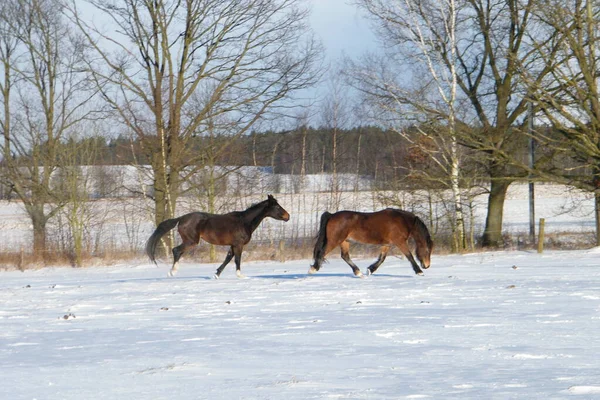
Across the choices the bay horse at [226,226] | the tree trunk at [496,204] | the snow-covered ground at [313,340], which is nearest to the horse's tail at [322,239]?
the snow-covered ground at [313,340]

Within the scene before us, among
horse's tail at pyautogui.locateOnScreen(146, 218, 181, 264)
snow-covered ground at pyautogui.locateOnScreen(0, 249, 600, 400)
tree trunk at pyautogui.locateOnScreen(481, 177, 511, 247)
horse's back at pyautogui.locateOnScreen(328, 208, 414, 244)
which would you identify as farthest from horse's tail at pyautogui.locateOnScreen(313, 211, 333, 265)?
tree trunk at pyautogui.locateOnScreen(481, 177, 511, 247)

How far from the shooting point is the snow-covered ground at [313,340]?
208 inches

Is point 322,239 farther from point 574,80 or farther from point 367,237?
point 574,80

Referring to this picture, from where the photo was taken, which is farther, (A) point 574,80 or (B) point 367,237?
(A) point 574,80

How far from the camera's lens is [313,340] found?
7461 mm

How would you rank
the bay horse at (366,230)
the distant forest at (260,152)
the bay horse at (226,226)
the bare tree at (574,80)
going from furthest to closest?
the distant forest at (260,152) < the bare tree at (574,80) < the bay horse at (226,226) < the bay horse at (366,230)

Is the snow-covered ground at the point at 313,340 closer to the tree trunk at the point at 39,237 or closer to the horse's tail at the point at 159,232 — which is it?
the horse's tail at the point at 159,232

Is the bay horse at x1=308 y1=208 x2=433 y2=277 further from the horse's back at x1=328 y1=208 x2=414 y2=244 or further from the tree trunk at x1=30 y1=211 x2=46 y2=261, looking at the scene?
the tree trunk at x1=30 y1=211 x2=46 y2=261

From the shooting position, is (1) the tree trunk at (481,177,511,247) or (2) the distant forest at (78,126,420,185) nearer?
(2) the distant forest at (78,126,420,185)

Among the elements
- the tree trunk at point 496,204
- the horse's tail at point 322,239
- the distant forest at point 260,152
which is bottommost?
the horse's tail at point 322,239

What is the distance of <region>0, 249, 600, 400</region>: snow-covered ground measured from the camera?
5277 millimetres

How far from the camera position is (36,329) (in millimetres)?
9211

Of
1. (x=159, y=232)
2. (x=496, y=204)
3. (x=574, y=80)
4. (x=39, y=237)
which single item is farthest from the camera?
(x=39, y=237)

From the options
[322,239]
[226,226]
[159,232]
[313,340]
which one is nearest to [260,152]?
[159,232]
